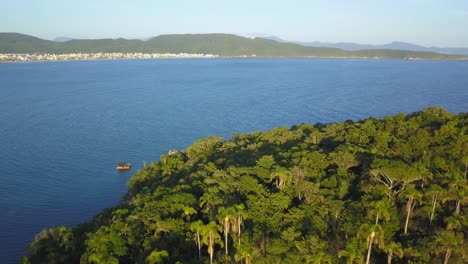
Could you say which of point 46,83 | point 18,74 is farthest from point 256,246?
point 18,74

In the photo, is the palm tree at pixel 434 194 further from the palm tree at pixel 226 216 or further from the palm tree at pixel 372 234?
the palm tree at pixel 226 216

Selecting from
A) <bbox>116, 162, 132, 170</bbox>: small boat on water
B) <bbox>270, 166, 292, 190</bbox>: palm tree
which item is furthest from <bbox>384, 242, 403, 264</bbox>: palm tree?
<bbox>116, 162, 132, 170</bbox>: small boat on water

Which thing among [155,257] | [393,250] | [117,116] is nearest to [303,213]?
[393,250]

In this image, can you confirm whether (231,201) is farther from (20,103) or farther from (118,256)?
(20,103)

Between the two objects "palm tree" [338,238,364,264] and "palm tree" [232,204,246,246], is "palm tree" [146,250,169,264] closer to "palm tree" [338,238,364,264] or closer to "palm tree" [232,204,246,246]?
"palm tree" [232,204,246,246]

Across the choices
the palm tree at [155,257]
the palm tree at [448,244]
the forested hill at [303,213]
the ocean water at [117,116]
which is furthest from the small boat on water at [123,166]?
the palm tree at [448,244]
